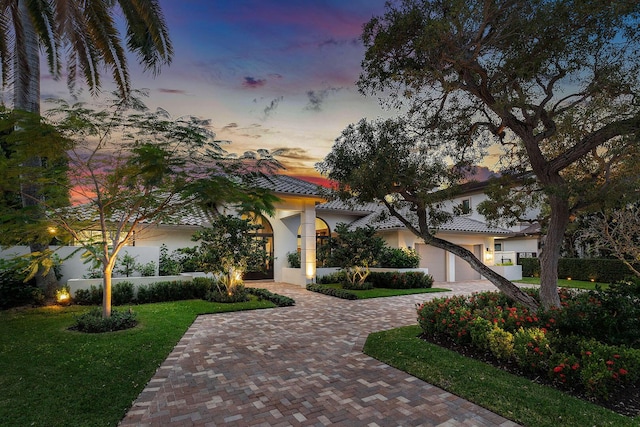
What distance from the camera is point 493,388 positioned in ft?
16.0

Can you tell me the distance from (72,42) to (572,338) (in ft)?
47.1

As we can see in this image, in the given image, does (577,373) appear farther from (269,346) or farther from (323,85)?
(323,85)

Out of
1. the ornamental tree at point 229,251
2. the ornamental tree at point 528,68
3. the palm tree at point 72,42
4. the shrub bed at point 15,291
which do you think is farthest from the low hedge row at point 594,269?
the shrub bed at point 15,291

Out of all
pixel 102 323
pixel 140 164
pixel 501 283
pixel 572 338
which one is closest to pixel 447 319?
pixel 501 283

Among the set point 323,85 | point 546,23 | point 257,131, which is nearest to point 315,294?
point 257,131

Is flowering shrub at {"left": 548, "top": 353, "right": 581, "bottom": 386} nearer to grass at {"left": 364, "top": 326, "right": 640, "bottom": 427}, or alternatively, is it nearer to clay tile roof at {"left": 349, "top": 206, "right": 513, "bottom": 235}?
grass at {"left": 364, "top": 326, "right": 640, "bottom": 427}

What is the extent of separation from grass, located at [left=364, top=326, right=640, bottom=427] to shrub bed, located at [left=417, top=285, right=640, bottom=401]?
14.0 inches

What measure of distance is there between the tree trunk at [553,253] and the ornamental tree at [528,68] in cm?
2

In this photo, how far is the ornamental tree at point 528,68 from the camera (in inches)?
230

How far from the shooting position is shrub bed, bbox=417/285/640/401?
4.76 m

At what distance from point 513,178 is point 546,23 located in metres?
3.95

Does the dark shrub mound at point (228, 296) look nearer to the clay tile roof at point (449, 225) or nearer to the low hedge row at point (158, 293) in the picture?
the low hedge row at point (158, 293)

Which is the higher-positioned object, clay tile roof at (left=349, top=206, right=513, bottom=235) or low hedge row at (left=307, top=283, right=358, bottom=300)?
clay tile roof at (left=349, top=206, right=513, bottom=235)

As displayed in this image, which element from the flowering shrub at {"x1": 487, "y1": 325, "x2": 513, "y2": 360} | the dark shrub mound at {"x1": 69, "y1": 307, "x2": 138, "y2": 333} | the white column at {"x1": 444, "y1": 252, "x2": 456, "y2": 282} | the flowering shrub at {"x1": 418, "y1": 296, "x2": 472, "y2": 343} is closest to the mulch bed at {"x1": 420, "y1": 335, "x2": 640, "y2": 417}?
the flowering shrub at {"x1": 487, "y1": 325, "x2": 513, "y2": 360}
